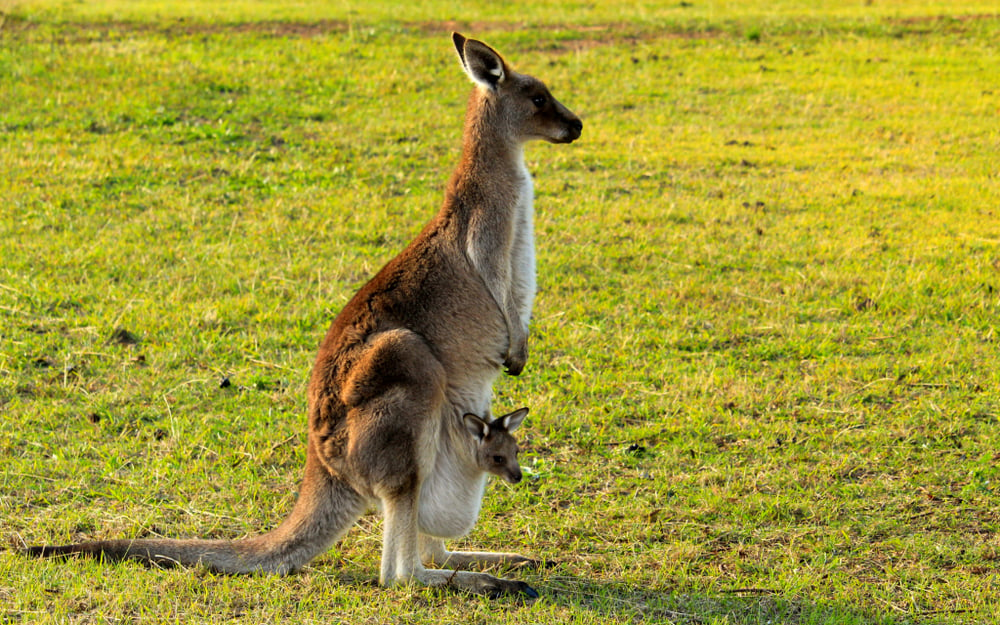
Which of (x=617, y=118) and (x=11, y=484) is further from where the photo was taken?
(x=617, y=118)

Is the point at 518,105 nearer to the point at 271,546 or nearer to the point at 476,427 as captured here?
the point at 476,427

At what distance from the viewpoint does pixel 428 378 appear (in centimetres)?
390

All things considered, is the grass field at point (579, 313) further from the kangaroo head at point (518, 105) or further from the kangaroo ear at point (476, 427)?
the kangaroo head at point (518, 105)

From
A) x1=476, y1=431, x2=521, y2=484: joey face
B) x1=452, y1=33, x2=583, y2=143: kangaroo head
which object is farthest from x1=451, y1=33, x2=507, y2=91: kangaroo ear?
x1=476, y1=431, x2=521, y2=484: joey face

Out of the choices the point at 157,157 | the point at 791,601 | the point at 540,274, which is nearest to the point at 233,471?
the point at 791,601

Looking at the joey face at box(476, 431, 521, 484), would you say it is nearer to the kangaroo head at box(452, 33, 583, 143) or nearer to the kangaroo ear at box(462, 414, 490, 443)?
the kangaroo ear at box(462, 414, 490, 443)

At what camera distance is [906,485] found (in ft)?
16.1

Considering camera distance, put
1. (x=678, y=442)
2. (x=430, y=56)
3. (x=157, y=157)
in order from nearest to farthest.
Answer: (x=678, y=442) → (x=157, y=157) → (x=430, y=56)

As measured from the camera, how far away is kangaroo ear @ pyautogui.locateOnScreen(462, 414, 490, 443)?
410cm

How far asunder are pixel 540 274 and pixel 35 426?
341cm

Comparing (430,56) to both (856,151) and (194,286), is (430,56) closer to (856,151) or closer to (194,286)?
(856,151)

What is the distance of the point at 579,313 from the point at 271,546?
10.8 ft

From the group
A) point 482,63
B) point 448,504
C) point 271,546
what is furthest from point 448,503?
point 482,63

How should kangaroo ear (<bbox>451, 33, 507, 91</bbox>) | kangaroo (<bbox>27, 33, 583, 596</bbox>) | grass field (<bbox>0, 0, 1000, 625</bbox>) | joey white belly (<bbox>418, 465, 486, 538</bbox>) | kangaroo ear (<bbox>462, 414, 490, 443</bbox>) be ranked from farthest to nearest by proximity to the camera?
kangaroo ear (<bbox>451, 33, 507, 91</bbox>)
grass field (<bbox>0, 0, 1000, 625</bbox>)
kangaroo ear (<bbox>462, 414, 490, 443</bbox>)
joey white belly (<bbox>418, 465, 486, 538</bbox>)
kangaroo (<bbox>27, 33, 583, 596</bbox>)
